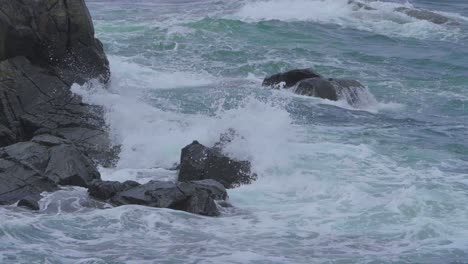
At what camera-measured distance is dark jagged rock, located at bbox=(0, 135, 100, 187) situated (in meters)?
13.0

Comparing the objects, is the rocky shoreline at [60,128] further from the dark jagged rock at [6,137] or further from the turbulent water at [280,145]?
the turbulent water at [280,145]

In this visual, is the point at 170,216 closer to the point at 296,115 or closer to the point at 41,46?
the point at 41,46

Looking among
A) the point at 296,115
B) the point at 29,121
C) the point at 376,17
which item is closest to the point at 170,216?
the point at 29,121

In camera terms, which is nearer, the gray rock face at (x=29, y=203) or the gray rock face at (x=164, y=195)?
the gray rock face at (x=29, y=203)

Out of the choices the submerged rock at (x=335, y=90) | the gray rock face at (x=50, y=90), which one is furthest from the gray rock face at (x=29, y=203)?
the submerged rock at (x=335, y=90)

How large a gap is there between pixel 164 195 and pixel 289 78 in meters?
9.32

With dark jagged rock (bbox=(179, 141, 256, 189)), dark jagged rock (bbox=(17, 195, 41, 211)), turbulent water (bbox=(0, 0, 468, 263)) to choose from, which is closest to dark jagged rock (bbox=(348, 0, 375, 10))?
Result: turbulent water (bbox=(0, 0, 468, 263))

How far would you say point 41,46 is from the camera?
1623 cm

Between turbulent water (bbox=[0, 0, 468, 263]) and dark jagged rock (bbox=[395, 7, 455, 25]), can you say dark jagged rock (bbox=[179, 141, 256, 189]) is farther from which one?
dark jagged rock (bbox=[395, 7, 455, 25])

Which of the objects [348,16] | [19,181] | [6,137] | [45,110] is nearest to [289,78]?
[45,110]

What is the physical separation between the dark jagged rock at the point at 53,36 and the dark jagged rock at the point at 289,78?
504 centimetres

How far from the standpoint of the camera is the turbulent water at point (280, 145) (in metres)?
11.1

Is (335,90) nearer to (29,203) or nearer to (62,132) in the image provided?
(62,132)

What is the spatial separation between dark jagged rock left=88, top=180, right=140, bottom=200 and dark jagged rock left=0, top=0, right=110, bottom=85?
4.38m
